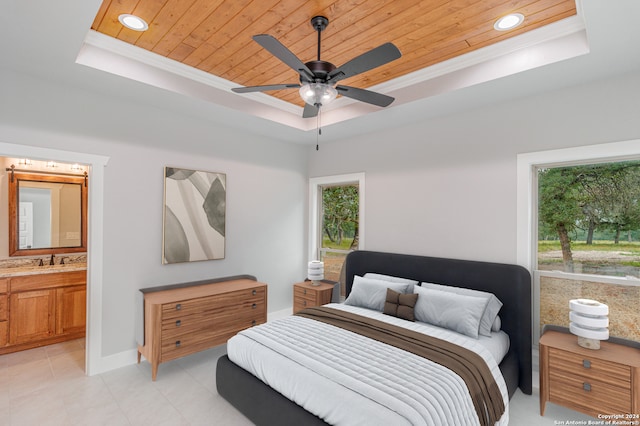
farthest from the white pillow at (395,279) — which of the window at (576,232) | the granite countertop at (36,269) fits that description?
the granite countertop at (36,269)

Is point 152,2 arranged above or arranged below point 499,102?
above

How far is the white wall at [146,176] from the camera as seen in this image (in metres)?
2.90

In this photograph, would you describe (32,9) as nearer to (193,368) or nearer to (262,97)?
(262,97)

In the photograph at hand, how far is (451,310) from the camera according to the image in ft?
9.41

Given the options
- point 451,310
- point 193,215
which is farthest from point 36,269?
point 451,310

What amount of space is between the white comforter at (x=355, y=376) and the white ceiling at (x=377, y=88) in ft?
7.22

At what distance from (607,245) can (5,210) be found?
6.25 m

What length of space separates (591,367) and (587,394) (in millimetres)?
197

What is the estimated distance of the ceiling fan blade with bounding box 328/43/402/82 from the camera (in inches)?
71.2

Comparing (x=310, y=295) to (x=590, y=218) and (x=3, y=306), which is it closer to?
(x=590, y=218)

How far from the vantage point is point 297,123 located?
166 inches

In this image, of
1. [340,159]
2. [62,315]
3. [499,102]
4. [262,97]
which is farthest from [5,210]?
[499,102]

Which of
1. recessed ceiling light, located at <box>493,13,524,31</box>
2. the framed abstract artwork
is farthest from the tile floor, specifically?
recessed ceiling light, located at <box>493,13,524,31</box>

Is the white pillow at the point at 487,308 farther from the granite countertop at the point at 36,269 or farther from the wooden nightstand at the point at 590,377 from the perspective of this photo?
the granite countertop at the point at 36,269
